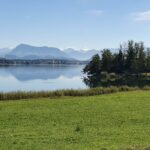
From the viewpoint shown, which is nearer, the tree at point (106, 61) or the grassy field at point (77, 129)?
the grassy field at point (77, 129)

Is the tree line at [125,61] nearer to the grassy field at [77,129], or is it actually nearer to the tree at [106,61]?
the tree at [106,61]

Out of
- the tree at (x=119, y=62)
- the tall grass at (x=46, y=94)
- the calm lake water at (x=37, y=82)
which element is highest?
the tree at (x=119, y=62)

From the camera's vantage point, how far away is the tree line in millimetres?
107062

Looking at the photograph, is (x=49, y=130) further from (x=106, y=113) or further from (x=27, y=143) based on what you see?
(x=106, y=113)

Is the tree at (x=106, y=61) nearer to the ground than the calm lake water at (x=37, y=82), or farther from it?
farther from it

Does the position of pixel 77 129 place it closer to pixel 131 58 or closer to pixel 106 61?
pixel 131 58

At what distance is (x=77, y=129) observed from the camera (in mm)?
13859

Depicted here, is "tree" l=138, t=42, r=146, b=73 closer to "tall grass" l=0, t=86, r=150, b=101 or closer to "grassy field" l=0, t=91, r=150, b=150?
"tall grass" l=0, t=86, r=150, b=101

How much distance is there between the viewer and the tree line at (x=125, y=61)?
107 metres

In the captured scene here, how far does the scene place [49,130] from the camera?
13.9 metres

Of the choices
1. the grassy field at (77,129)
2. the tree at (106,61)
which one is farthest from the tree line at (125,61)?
the grassy field at (77,129)

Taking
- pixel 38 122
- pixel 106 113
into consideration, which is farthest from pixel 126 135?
pixel 106 113

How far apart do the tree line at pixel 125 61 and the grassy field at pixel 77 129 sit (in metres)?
87.8

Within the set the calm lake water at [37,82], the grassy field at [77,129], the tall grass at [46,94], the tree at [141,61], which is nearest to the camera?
the grassy field at [77,129]
